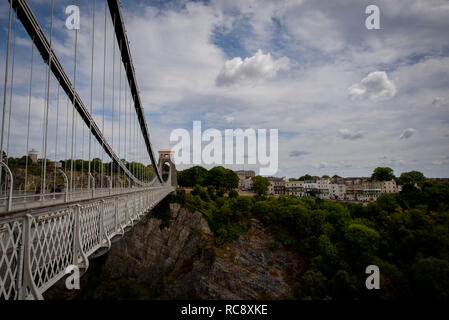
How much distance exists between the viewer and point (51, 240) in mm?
5059

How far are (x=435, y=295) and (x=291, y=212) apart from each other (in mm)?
15500

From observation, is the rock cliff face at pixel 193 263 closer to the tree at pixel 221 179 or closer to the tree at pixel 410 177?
the tree at pixel 221 179

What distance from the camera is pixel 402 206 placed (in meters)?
37.8

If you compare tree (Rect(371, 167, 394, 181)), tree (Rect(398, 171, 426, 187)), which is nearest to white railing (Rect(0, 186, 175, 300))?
tree (Rect(398, 171, 426, 187))

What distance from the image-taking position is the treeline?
26.0 metres

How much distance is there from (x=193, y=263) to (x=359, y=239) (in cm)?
1840

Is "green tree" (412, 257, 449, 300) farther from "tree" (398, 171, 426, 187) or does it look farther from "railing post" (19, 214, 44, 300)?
"railing post" (19, 214, 44, 300)

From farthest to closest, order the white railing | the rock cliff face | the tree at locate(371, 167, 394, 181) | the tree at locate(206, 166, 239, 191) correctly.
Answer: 1. the tree at locate(371, 167, 394, 181)
2. the tree at locate(206, 166, 239, 191)
3. the rock cliff face
4. the white railing

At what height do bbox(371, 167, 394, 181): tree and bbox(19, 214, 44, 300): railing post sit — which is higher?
bbox(371, 167, 394, 181): tree

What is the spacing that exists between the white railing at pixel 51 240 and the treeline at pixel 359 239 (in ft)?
79.6

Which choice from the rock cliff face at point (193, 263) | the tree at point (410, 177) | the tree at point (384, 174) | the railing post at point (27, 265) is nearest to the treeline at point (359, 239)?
the rock cliff face at point (193, 263)

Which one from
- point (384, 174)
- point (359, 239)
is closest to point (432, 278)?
point (359, 239)

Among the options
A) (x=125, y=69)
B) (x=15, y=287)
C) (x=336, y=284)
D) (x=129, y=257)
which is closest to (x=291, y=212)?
(x=336, y=284)
